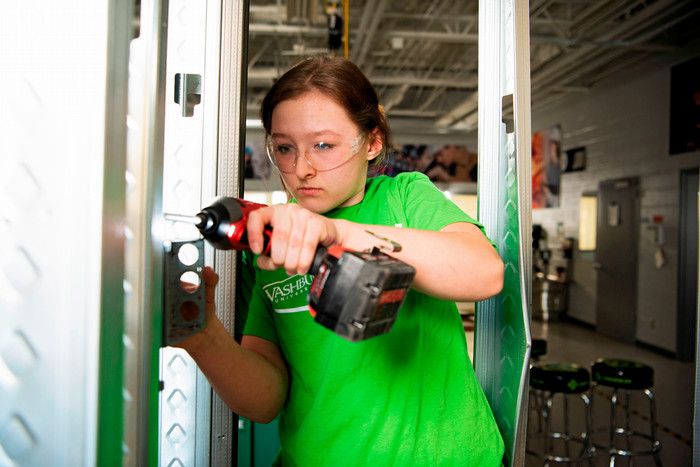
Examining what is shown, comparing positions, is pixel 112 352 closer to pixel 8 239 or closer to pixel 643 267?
pixel 8 239

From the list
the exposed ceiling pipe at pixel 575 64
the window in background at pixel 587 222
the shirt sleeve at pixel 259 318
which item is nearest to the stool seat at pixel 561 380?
the shirt sleeve at pixel 259 318

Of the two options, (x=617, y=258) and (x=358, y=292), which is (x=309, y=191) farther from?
(x=617, y=258)

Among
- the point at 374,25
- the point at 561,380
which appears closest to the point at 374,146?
the point at 561,380

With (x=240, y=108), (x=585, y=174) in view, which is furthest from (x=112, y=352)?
(x=585, y=174)

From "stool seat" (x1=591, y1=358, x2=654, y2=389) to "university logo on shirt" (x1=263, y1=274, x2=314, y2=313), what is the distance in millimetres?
3289

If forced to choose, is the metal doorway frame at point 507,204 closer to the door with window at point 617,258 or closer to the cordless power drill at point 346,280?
the cordless power drill at point 346,280

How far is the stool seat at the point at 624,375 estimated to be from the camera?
347 cm

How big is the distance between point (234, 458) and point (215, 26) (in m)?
1.11

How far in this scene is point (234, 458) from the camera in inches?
50.4

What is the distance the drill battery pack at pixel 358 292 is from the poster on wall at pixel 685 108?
6869 millimetres

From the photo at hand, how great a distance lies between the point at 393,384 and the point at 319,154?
1.70ft

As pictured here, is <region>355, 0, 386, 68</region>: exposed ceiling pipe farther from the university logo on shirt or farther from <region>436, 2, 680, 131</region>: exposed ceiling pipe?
the university logo on shirt

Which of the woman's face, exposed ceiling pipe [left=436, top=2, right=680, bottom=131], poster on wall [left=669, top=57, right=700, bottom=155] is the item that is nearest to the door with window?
poster on wall [left=669, top=57, right=700, bottom=155]

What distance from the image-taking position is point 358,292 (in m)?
0.67
